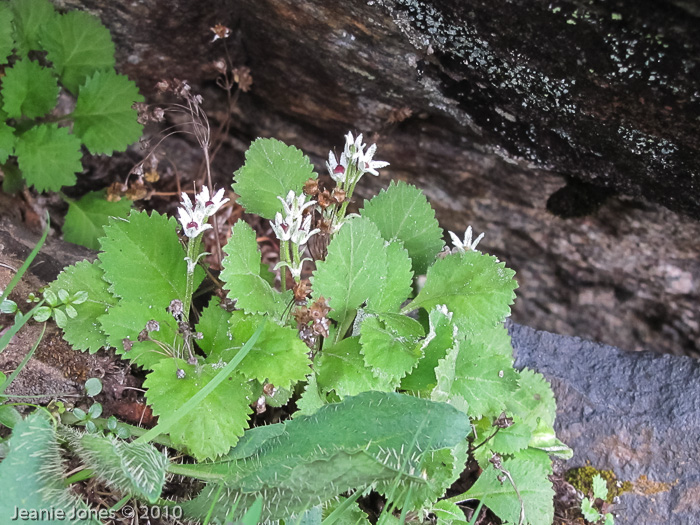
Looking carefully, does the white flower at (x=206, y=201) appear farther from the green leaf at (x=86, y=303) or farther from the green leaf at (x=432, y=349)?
the green leaf at (x=432, y=349)

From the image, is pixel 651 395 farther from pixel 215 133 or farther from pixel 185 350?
pixel 215 133

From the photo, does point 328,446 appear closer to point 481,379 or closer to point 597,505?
point 481,379

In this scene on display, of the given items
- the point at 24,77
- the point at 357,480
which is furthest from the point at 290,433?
the point at 24,77

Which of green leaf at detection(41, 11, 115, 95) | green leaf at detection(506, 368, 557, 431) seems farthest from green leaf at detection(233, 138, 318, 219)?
green leaf at detection(506, 368, 557, 431)

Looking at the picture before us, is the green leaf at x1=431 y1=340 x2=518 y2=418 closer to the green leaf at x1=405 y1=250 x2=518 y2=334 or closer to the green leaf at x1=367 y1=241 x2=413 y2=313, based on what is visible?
the green leaf at x1=405 y1=250 x2=518 y2=334

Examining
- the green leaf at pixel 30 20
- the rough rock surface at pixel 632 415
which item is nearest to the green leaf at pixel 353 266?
the rough rock surface at pixel 632 415

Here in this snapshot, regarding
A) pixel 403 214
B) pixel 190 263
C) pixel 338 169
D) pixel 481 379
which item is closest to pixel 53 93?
pixel 190 263
